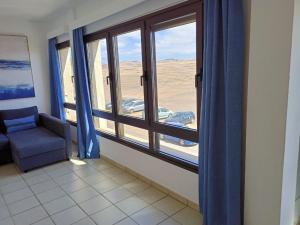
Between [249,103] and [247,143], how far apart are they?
0.28 m

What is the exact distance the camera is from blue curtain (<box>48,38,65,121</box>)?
431 cm

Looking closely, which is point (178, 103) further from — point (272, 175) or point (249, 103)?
point (272, 175)

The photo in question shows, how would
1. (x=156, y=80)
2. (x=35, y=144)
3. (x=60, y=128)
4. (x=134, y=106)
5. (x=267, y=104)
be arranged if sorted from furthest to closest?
(x=60, y=128) < (x=35, y=144) < (x=134, y=106) < (x=156, y=80) < (x=267, y=104)

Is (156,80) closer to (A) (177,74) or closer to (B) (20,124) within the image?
(A) (177,74)

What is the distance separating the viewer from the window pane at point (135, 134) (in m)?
2.80

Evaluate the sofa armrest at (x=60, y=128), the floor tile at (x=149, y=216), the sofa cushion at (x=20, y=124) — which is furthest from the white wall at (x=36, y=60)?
the floor tile at (x=149, y=216)

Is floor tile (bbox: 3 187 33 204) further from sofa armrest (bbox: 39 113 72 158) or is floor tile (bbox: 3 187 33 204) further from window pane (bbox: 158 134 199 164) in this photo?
window pane (bbox: 158 134 199 164)

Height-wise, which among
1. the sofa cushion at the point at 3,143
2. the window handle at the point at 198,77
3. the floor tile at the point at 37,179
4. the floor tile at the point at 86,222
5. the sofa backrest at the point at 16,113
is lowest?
the floor tile at the point at 86,222

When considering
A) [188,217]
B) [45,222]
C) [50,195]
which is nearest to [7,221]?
[45,222]

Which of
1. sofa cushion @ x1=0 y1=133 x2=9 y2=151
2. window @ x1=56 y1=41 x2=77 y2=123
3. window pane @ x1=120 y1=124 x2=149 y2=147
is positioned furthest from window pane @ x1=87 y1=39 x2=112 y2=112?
sofa cushion @ x1=0 y1=133 x2=9 y2=151

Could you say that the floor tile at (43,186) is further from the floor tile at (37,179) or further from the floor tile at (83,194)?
the floor tile at (83,194)

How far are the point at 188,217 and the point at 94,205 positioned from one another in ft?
3.20

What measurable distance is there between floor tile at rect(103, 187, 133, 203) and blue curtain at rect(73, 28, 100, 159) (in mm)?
1110

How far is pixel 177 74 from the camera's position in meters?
2.25
